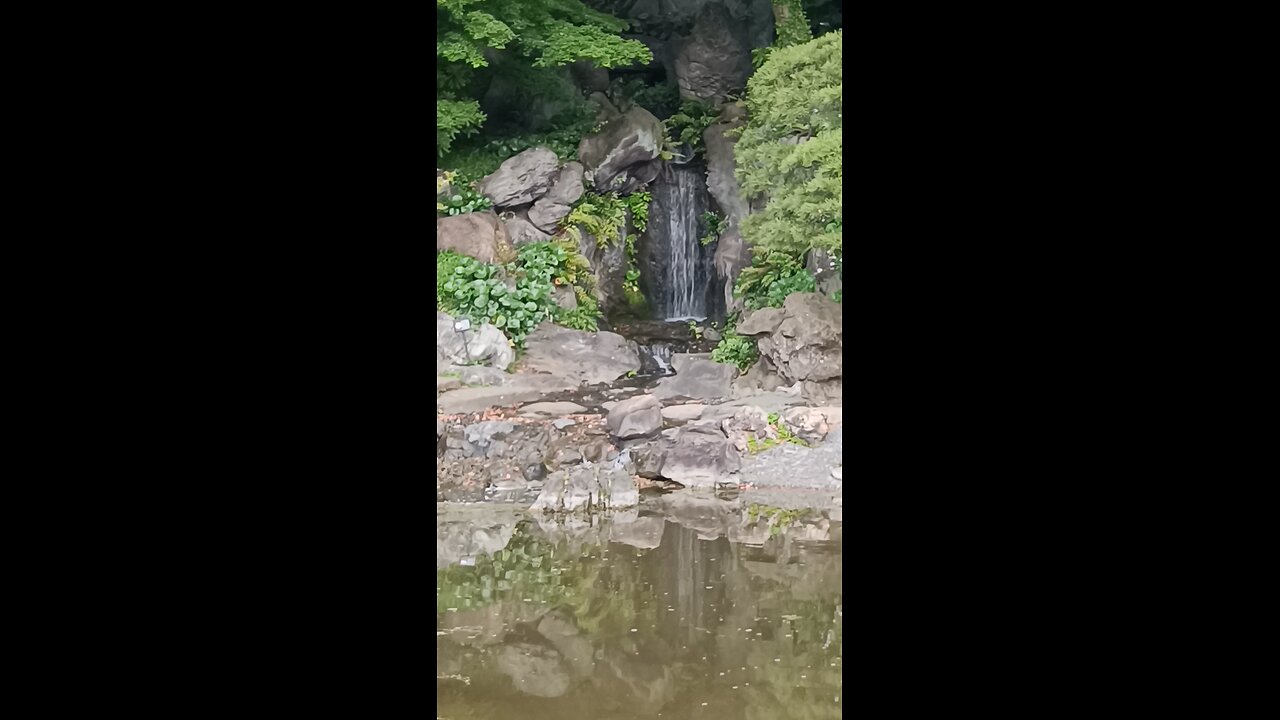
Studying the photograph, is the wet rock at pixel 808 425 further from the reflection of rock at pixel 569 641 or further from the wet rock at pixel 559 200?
the wet rock at pixel 559 200

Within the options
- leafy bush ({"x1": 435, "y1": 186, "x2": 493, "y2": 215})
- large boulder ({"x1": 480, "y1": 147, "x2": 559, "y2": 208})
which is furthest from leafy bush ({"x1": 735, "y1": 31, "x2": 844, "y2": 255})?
leafy bush ({"x1": 435, "y1": 186, "x2": 493, "y2": 215})

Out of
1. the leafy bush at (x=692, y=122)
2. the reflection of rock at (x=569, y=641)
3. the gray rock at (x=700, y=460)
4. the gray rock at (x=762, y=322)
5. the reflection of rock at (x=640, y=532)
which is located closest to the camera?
the reflection of rock at (x=569, y=641)

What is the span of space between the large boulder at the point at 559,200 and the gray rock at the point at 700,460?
4.21 meters

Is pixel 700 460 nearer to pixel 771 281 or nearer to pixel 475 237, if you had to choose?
pixel 771 281

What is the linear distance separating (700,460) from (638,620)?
2733 mm

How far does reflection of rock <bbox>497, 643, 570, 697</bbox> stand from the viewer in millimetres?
4492

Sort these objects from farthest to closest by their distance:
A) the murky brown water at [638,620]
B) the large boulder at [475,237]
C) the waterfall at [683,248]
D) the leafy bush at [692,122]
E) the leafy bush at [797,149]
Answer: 1. the leafy bush at [692,122]
2. the waterfall at [683,248]
3. the large boulder at [475,237]
4. the leafy bush at [797,149]
5. the murky brown water at [638,620]

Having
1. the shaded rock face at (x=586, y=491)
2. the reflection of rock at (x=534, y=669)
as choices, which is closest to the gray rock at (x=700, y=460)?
the shaded rock face at (x=586, y=491)

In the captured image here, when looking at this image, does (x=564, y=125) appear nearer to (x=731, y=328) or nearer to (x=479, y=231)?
(x=479, y=231)

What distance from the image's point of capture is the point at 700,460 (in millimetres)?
7879

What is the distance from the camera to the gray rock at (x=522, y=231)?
11.4 m

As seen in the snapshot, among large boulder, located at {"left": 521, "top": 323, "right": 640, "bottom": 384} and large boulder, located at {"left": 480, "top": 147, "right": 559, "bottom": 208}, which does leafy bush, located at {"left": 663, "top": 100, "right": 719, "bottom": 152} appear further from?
large boulder, located at {"left": 521, "top": 323, "right": 640, "bottom": 384}

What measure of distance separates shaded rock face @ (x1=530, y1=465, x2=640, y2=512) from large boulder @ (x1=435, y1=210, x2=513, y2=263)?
4.04 m

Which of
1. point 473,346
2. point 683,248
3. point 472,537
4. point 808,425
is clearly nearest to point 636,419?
point 808,425
